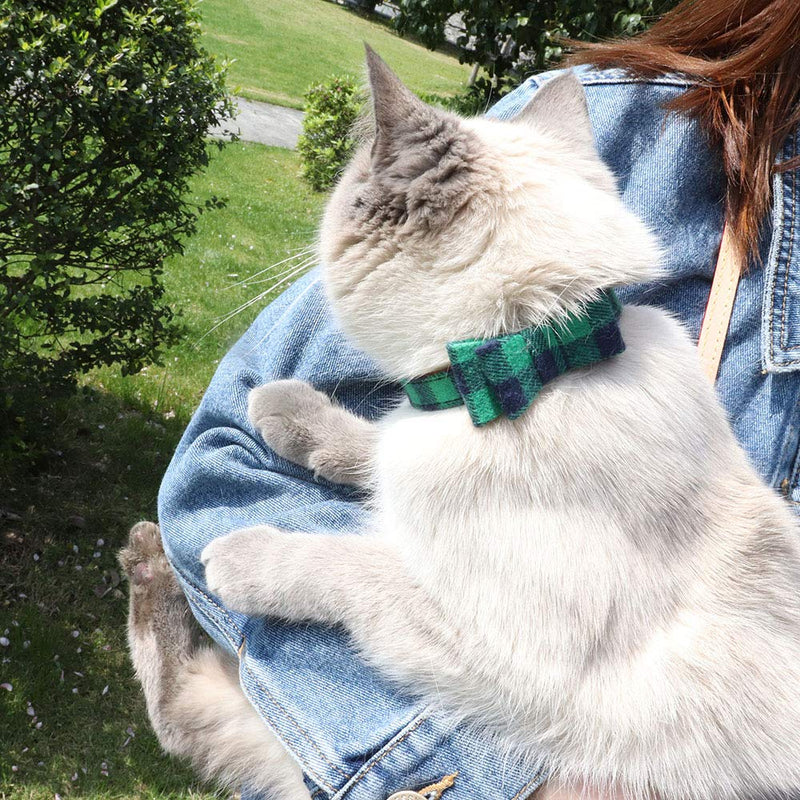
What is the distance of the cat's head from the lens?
1.49 metres

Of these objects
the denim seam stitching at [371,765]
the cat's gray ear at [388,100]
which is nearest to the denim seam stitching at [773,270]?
the cat's gray ear at [388,100]

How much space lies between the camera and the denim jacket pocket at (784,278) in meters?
1.70

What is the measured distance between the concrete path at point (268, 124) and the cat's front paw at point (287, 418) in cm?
951

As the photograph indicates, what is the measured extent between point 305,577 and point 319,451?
0.35 metres

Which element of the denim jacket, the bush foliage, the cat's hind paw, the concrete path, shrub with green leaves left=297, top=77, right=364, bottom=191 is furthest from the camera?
the concrete path

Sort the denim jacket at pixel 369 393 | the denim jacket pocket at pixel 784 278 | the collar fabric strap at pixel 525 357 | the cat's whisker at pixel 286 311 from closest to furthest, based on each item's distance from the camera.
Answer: the collar fabric strap at pixel 525 357 → the denim jacket at pixel 369 393 → the denim jacket pocket at pixel 784 278 → the cat's whisker at pixel 286 311

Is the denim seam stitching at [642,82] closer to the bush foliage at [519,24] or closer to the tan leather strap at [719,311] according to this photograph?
the tan leather strap at [719,311]

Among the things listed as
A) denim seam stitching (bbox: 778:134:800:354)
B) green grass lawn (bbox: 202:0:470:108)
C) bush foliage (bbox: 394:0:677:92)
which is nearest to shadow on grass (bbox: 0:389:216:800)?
denim seam stitching (bbox: 778:134:800:354)

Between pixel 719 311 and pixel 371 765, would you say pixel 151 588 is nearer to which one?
pixel 371 765

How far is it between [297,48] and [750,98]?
1843 centimetres

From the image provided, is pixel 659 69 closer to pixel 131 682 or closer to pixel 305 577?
pixel 305 577

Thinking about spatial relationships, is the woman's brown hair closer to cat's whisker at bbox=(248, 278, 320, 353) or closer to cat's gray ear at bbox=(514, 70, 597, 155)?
cat's gray ear at bbox=(514, 70, 597, 155)

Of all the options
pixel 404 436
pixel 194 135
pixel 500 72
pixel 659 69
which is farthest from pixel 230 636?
pixel 500 72

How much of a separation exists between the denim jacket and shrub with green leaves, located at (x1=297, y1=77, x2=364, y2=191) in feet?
24.4
